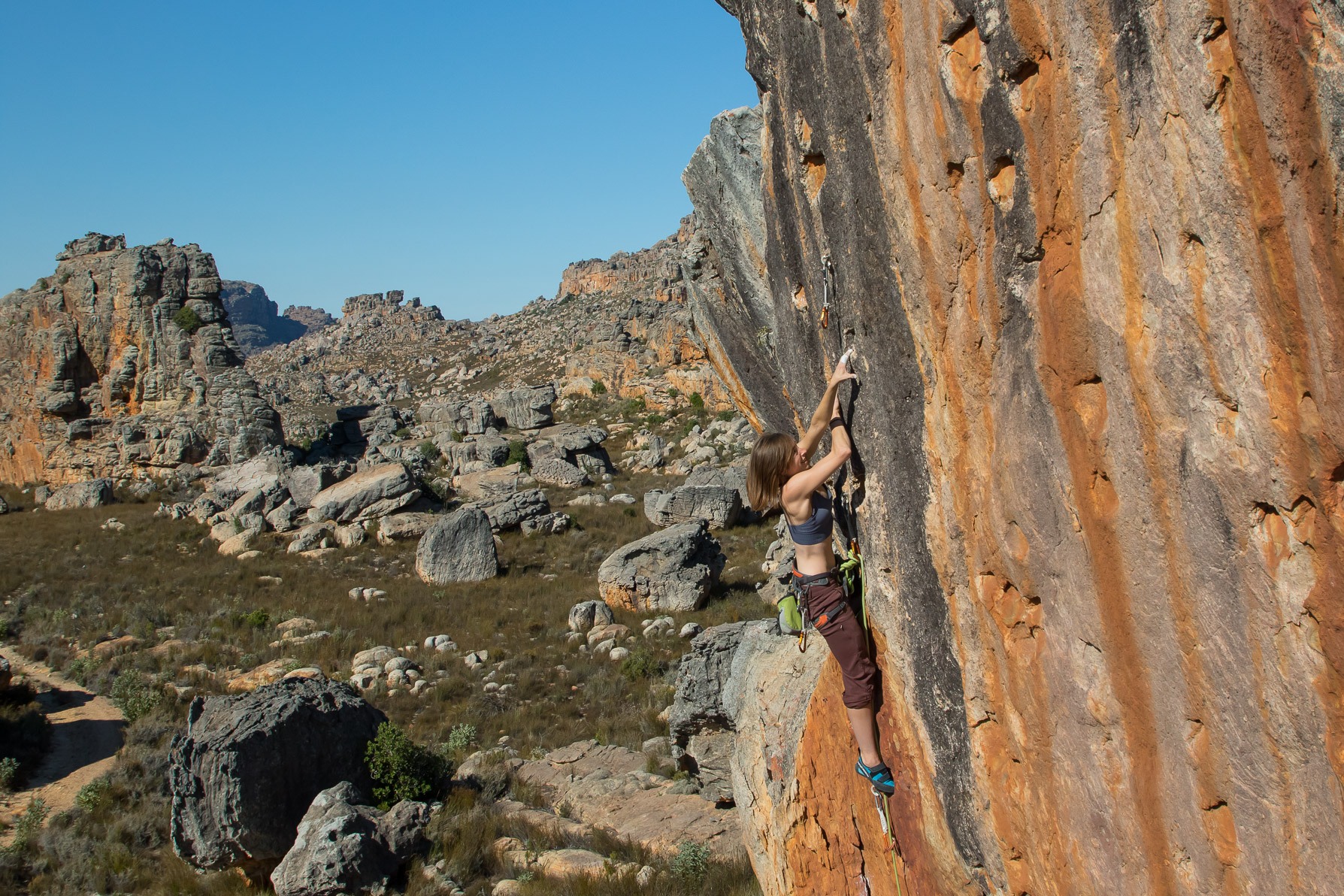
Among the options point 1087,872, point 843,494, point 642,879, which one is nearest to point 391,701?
point 642,879

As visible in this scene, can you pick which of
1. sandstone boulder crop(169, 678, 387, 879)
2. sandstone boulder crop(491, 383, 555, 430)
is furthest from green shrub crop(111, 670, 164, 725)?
sandstone boulder crop(491, 383, 555, 430)

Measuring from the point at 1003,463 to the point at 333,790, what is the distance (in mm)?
6537

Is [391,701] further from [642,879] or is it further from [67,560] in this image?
[67,560]

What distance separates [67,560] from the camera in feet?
68.2

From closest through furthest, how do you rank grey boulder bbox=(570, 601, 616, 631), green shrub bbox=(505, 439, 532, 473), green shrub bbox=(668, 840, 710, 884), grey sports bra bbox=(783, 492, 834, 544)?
1. grey sports bra bbox=(783, 492, 834, 544)
2. green shrub bbox=(668, 840, 710, 884)
3. grey boulder bbox=(570, 601, 616, 631)
4. green shrub bbox=(505, 439, 532, 473)

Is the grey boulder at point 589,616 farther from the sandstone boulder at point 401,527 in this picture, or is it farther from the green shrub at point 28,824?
the sandstone boulder at point 401,527

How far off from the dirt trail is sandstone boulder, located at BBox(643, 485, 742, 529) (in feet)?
43.8

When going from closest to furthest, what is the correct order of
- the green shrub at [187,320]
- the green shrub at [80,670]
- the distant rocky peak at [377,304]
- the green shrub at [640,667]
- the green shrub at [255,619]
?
the green shrub at [640,667], the green shrub at [80,670], the green shrub at [255,619], the green shrub at [187,320], the distant rocky peak at [377,304]

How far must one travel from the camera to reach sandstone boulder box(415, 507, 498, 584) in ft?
61.8

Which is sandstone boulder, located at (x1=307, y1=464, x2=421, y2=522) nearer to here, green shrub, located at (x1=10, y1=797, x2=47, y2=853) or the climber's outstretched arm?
green shrub, located at (x1=10, y1=797, x2=47, y2=853)

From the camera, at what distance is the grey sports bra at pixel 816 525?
4164 millimetres

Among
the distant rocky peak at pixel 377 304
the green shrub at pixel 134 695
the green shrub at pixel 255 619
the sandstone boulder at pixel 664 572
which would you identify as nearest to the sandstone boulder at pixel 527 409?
the sandstone boulder at pixel 664 572

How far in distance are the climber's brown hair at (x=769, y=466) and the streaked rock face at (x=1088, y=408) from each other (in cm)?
38

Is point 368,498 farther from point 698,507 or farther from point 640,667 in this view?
point 640,667
